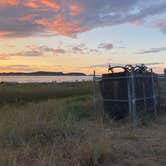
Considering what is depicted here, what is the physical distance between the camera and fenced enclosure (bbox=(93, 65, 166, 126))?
9.98 m

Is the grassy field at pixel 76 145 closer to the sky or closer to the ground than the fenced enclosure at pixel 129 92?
closer to the ground

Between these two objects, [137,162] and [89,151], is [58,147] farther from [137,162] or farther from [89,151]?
[137,162]

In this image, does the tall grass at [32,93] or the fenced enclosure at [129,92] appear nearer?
the fenced enclosure at [129,92]

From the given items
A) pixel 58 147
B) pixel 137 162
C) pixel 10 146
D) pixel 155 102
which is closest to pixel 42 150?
pixel 58 147

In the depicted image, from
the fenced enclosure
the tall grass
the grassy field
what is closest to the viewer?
the grassy field

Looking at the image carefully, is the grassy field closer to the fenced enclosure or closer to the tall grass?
the fenced enclosure

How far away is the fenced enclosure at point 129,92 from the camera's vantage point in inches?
393

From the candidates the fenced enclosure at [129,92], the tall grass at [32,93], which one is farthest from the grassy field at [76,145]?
the tall grass at [32,93]

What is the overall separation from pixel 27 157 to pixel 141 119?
5.39m

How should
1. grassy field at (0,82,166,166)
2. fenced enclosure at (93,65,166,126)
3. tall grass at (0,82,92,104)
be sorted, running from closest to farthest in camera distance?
grassy field at (0,82,166,166) → fenced enclosure at (93,65,166,126) → tall grass at (0,82,92,104)

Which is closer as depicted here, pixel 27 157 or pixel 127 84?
pixel 27 157

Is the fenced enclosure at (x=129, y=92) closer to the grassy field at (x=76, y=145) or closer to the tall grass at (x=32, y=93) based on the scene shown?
the grassy field at (x=76, y=145)

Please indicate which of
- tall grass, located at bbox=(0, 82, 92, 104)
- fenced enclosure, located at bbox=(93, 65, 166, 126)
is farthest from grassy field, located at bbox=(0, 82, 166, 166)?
tall grass, located at bbox=(0, 82, 92, 104)

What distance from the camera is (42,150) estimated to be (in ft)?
20.3
